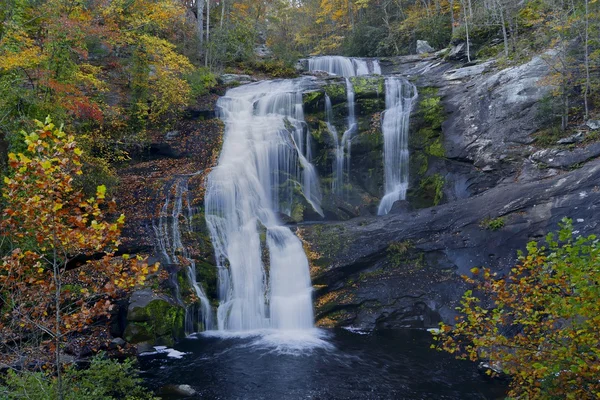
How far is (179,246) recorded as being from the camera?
1290 centimetres

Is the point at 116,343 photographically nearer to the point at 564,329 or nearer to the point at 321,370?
the point at 321,370

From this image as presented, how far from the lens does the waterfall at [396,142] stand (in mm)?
17047

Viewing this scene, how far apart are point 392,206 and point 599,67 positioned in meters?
7.88

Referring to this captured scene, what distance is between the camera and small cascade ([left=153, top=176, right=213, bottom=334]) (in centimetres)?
1196

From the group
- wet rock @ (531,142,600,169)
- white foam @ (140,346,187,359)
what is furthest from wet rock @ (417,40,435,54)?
white foam @ (140,346,187,359)

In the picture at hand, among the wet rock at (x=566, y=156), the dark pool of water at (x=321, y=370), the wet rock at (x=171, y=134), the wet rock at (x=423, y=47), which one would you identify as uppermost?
the wet rock at (x=423, y=47)

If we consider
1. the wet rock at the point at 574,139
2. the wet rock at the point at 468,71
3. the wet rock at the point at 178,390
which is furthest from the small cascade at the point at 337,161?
the wet rock at the point at 178,390

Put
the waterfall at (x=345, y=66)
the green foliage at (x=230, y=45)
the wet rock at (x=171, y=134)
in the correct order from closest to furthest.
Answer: the wet rock at (x=171, y=134), the green foliage at (x=230, y=45), the waterfall at (x=345, y=66)

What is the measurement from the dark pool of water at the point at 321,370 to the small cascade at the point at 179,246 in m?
0.78

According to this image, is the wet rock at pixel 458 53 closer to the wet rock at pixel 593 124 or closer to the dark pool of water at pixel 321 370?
the wet rock at pixel 593 124

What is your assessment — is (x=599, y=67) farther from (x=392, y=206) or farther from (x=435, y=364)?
(x=435, y=364)

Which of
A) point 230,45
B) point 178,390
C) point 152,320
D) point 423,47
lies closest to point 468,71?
point 423,47

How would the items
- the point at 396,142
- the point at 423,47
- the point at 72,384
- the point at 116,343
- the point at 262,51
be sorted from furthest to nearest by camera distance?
1. the point at 262,51
2. the point at 423,47
3. the point at 396,142
4. the point at 116,343
5. the point at 72,384

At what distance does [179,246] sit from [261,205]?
3.73m
